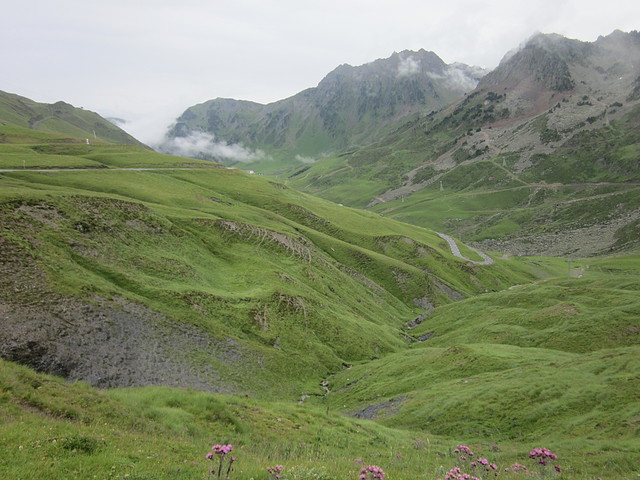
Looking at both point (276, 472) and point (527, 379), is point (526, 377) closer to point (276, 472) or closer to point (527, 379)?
point (527, 379)

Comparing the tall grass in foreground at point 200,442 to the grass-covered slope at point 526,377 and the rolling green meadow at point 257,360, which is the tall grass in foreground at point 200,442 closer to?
the rolling green meadow at point 257,360

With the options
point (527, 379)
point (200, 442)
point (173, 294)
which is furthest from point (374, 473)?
point (173, 294)

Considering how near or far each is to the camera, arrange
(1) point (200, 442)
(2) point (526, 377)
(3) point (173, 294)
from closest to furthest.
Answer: (1) point (200, 442), (2) point (526, 377), (3) point (173, 294)

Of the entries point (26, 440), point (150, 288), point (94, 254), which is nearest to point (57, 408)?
point (26, 440)

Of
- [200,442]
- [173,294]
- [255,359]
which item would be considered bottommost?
[255,359]

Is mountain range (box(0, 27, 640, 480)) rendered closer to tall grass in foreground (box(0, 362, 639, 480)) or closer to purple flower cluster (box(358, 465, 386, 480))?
tall grass in foreground (box(0, 362, 639, 480))

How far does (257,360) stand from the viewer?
161 ft

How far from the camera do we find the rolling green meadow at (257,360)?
1686 centimetres

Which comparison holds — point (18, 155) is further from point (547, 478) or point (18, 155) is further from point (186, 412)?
point (547, 478)

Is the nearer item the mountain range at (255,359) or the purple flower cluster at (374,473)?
the purple flower cluster at (374,473)

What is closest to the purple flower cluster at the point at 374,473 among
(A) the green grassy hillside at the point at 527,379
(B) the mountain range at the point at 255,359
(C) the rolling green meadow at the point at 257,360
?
(C) the rolling green meadow at the point at 257,360

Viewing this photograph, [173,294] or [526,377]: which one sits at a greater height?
[173,294]

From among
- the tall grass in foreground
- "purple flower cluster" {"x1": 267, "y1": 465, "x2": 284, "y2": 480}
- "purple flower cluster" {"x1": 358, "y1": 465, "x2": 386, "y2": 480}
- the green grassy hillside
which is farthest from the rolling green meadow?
"purple flower cluster" {"x1": 358, "y1": 465, "x2": 386, "y2": 480}

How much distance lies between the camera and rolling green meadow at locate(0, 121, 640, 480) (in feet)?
55.3
